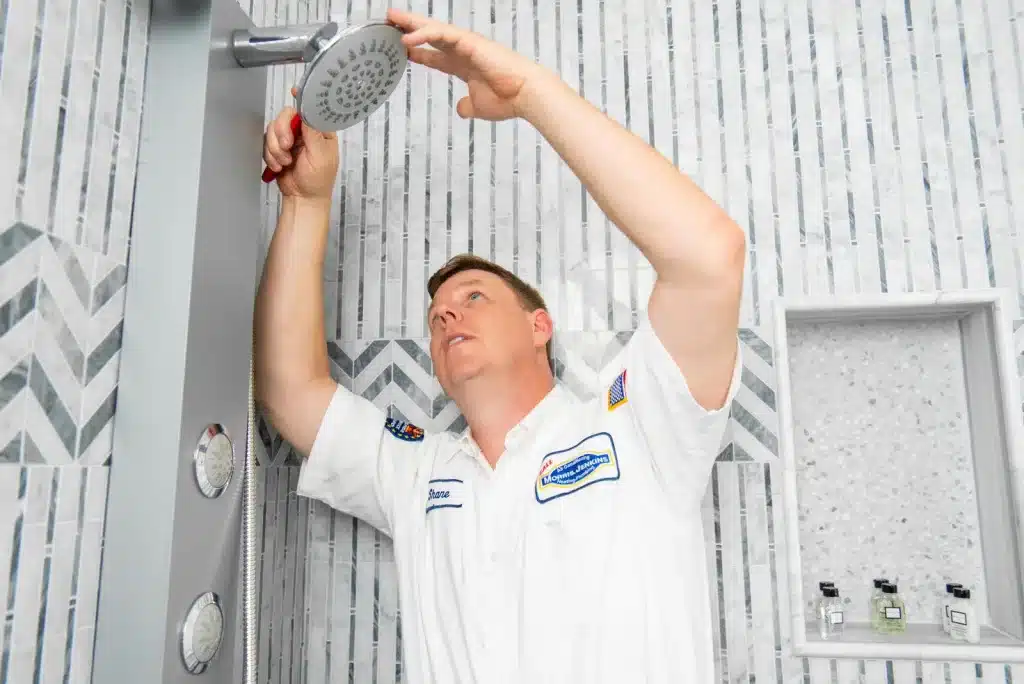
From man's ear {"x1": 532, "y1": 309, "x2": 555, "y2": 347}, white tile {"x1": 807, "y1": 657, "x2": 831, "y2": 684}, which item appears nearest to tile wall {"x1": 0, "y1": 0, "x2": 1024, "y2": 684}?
white tile {"x1": 807, "y1": 657, "x2": 831, "y2": 684}

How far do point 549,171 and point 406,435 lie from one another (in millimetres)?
570

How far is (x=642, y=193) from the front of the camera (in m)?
0.88

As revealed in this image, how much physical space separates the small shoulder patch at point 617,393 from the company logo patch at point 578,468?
0.05 m

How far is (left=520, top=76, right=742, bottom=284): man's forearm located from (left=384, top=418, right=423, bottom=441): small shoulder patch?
54 cm

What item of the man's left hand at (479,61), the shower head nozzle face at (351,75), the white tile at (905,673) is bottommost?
the white tile at (905,673)

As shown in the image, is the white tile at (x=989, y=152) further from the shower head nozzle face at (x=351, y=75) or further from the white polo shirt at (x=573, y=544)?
the shower head nozzle face at (x=351, y=75)

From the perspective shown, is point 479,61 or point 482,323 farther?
point 482,323

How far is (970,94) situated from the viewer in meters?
1.34

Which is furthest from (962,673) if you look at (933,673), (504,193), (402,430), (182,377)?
(182,377)

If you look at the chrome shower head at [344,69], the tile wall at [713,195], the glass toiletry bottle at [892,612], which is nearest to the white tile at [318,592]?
the tile wall at [713,195]

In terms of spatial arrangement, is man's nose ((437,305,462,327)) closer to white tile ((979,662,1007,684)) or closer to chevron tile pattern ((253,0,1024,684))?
chevron tile pattern ((253,0,1024,684))

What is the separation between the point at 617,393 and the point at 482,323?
237 mm

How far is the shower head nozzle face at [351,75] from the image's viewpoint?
0.84 metres

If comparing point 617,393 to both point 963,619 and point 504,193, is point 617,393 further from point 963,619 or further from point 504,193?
point 963,619
